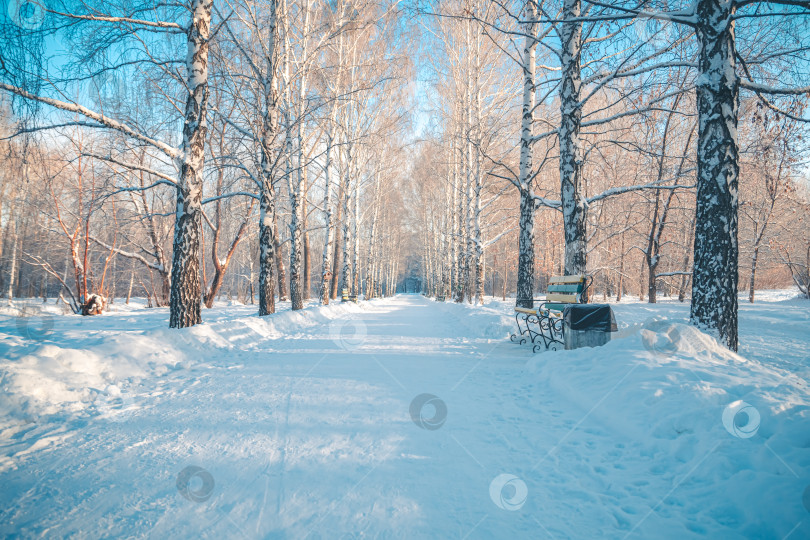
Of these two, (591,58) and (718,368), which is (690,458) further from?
(591,58)

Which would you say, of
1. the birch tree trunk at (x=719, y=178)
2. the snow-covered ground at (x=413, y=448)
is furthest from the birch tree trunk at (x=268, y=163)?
the birch tree trunk at (x=719, y=178)

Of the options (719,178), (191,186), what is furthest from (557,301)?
(191,186)

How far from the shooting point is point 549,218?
26453 mm

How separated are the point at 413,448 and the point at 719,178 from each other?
484 centimetres

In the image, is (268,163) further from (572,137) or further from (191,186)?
(572,137)

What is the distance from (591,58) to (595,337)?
5988 mm

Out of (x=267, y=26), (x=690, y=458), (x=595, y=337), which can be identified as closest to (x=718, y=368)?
(x=690, y=458)

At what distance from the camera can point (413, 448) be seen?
2447 millimetres

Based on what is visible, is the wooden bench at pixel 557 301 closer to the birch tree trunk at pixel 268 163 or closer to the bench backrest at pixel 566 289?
the bench backrest at pixel 566 289

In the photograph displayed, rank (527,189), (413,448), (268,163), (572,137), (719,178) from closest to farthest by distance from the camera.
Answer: (413,448) → (719,178) → (572,137) → (527,189) → (268,163)

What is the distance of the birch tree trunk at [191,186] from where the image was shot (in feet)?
19.8

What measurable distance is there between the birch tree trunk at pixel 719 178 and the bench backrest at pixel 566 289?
6.17ft

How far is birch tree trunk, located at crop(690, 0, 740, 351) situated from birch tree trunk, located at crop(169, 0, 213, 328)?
26.3 ft

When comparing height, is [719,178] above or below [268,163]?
below
